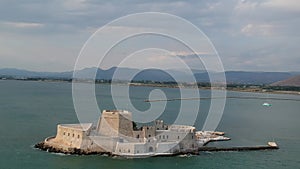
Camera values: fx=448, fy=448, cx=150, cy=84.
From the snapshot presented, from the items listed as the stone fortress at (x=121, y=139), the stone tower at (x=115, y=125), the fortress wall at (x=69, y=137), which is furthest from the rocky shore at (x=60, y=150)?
the stone tower at (x=115, y=125)

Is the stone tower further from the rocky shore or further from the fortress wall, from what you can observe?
the rocky shore

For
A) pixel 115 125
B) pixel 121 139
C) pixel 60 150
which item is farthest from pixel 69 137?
pixel 121 139

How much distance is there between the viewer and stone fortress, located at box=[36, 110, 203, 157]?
1956cm

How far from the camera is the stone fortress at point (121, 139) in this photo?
19.6 meters

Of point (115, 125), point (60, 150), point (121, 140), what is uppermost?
point (115, 125)

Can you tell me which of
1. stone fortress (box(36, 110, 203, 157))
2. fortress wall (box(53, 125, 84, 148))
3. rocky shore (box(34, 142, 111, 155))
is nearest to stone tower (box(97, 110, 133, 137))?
stone fortress (box(36, 110, 203, 157))

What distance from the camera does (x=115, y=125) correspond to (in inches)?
800

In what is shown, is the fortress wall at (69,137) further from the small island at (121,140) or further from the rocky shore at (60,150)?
the rocky shore at (60,150)

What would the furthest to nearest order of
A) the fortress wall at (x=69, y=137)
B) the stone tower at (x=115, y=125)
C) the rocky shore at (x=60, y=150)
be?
the stone tower at (x=115, y=125) → the fortress wall at (x=69, y=137) → the rocky shore at (x=60, y=150)

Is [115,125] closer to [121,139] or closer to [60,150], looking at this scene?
[121,139]

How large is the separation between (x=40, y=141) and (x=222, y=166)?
9.16 metres

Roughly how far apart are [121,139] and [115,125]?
787 millimetres

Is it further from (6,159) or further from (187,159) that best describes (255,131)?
Result: (6,159)

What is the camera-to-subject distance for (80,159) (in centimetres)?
1883
